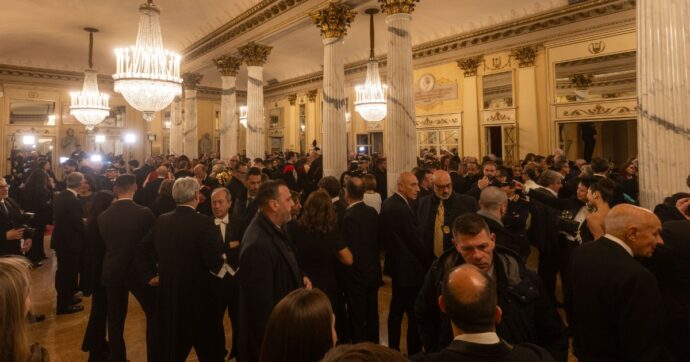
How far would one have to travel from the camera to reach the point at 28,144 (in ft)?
47.9

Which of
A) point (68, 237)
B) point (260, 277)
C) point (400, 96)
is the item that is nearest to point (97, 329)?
point (68, 237)

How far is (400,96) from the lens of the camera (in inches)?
234

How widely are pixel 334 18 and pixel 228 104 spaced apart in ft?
16.7

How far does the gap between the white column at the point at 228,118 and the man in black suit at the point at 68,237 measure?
7051 millimetres

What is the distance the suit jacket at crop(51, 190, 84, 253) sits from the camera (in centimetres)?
412

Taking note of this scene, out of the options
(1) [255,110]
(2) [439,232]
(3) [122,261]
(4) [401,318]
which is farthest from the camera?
A: (1) [255,110]

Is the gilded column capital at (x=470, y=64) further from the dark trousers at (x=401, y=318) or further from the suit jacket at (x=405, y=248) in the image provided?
the dark trousers at (x=401, y=318)

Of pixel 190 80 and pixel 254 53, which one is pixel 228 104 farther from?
pixel 190 80

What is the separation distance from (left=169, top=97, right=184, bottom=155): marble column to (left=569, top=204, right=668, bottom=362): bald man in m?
13.9

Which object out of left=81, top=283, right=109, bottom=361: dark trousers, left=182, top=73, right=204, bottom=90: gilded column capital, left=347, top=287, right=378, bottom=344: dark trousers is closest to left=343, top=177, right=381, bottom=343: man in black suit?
left=347, top=287, right=378, bottom=344: dark trousers

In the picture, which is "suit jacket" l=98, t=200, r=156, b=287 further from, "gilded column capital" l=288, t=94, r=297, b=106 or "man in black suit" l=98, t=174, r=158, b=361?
"gilded column capital" l=288, t=94, r=297, b=106

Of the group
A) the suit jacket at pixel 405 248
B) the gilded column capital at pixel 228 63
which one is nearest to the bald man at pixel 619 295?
the suit jacket at pixel 405 248

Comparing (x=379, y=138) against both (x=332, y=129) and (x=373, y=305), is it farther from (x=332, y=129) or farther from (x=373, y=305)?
(x=373, y=305)

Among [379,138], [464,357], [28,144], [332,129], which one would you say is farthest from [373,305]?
[28,144]
